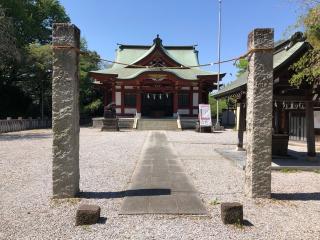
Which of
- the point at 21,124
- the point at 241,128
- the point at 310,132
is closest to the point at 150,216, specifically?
the point at 310,132

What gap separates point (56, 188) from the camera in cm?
590

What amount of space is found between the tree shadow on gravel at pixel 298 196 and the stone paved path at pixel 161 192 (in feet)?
4.71

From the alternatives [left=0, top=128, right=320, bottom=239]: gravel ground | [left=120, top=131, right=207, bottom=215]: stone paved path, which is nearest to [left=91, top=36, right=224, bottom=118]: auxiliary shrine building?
[left=120, top=131, right=207, bottom=215]: stone paved path

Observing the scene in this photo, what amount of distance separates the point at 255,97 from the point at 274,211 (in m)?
1.88

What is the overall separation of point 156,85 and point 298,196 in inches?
1036

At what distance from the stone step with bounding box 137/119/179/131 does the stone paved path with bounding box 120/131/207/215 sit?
18150 millimetres

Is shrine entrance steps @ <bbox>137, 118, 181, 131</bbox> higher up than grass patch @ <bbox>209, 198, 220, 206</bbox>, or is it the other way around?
shrine entrance steps @ <bbox>137, 118, 181, 131</bbox>

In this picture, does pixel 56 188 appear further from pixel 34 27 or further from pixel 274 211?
pixel 34 27

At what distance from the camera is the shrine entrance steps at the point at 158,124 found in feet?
91.7

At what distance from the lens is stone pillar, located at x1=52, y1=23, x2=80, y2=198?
5.91 meters

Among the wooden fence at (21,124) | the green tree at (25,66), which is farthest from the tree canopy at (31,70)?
the wooden fence at (21,124)

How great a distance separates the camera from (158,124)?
28531 mm

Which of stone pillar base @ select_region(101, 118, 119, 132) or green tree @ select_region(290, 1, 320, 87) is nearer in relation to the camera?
green tree @ select_region(290, 1, 320, 87)

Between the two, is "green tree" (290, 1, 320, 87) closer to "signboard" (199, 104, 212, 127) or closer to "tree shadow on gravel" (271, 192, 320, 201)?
"tree shadow on gravel" (271, 192, 320, 201)
